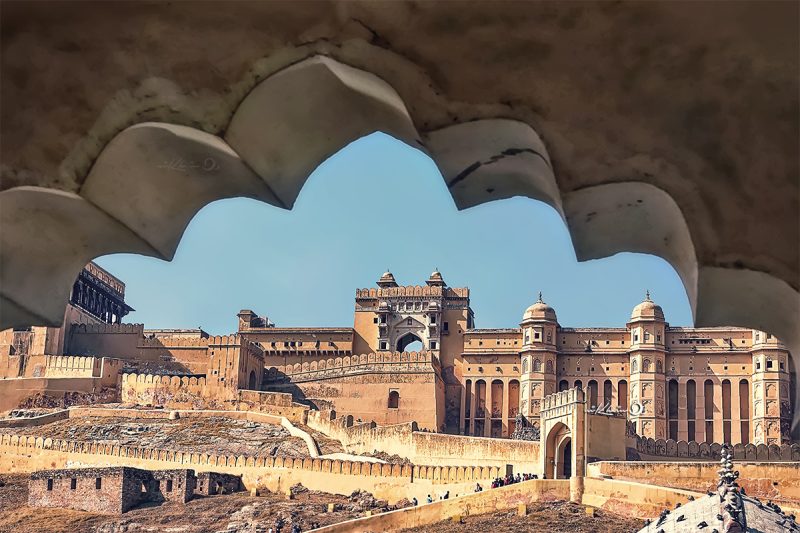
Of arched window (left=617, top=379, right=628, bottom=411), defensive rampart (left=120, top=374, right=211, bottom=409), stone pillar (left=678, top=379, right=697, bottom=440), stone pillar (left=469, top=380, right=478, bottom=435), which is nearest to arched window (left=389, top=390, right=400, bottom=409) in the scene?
stone pillar (left=469, top=380, right=478, bottom=435)

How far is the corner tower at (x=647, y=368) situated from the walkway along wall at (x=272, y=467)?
1799 centimetres

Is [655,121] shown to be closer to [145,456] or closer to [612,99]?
[612,99]

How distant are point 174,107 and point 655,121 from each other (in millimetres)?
1487

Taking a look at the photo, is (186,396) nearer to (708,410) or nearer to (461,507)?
(461,507)

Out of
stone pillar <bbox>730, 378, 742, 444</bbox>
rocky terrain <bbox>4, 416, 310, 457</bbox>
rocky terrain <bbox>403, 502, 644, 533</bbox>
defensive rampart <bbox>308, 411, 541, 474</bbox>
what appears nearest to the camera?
rocky terrain <bbox>403, 502, 644, 533</bbox>

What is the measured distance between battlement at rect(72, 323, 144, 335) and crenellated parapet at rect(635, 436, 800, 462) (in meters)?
29.4

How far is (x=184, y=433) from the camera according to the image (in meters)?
51.5

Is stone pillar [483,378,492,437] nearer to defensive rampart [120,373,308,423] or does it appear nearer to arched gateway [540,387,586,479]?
defensive rampart [120,373,308,423]

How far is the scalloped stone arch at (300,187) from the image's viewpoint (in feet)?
11.6

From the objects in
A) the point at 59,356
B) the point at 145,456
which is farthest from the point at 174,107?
the point at 59,356

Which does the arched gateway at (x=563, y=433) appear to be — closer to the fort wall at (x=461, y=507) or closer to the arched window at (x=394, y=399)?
the fort wall at (x=461, y=507)

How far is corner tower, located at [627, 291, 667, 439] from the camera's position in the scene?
183ft

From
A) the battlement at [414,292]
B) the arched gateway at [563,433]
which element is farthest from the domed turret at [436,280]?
the arched gateway at [563,433]

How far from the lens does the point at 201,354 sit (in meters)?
60.8
